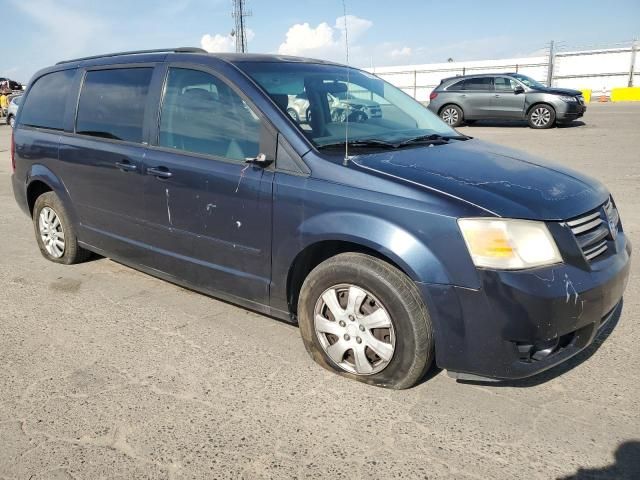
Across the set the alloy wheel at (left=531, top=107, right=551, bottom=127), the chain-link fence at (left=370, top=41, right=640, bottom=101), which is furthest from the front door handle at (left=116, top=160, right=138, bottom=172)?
the chain-link fence at (left=370, top=41, right=640, bottom=101)

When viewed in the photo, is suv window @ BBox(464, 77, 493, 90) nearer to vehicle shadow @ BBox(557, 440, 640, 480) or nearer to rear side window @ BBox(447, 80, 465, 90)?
rear side window @ BBox(447, 80, 465, 90)

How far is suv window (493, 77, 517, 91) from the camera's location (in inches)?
649

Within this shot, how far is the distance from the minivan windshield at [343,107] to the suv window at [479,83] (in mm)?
13930

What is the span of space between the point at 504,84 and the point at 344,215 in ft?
51.2

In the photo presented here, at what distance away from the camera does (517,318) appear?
2453 millimetres

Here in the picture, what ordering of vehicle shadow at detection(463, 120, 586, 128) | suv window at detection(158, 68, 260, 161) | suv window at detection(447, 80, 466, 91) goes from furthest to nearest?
1. suv window at detection(447, 80, 466, 91)
2. vehicle shadow at detection(463, 120, 586, 128)
3. suv window at detection(158, 68, 260, 161)

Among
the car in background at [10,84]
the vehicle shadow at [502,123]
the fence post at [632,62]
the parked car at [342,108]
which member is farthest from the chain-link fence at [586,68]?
the parked car at [342,108]

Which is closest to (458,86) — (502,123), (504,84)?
(504,84)

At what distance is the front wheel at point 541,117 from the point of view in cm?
1587

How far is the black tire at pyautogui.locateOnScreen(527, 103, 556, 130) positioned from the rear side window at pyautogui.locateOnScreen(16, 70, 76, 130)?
564 inches

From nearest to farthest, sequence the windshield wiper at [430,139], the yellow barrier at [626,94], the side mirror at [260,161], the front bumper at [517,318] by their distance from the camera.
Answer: the front bumper at [517,318] < the side mirror at [260,161] < the windshield wiper at [430,139] < the yellow barrier at [626,94]

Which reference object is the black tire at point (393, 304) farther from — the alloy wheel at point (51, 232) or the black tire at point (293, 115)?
the alloy wheel at point (51, 232)

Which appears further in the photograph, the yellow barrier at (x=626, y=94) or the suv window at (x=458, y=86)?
the yellow barrier at (x=626, y=94)

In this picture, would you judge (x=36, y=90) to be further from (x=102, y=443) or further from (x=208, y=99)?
(x=102, y=443)
